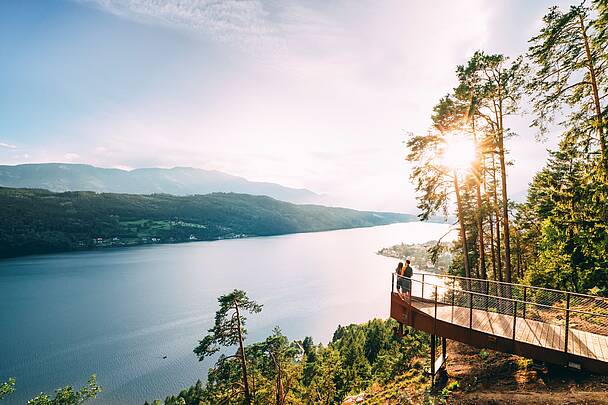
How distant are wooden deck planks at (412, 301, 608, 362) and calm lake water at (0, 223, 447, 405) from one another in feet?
139

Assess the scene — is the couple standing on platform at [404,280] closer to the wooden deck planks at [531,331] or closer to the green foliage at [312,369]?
the wooden deck planks at [531,331]

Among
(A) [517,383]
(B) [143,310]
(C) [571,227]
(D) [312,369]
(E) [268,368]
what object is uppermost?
(C) [571,227]

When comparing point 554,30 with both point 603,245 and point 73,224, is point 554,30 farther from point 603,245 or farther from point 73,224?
point 73,224

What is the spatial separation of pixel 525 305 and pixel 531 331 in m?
1.02

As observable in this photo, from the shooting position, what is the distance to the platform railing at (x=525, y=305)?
8.48 meters

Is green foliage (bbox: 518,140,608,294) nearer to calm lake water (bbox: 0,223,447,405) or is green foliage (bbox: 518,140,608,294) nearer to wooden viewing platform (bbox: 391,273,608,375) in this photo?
wooden viewing platform (bbox: 391,273,608,375)

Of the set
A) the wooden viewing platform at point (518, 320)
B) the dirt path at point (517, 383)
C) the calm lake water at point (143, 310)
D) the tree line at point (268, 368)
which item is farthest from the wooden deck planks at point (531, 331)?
the calm lake water at point (143, 310)

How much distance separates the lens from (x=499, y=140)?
45.8 feet

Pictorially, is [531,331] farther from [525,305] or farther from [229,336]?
[229,336]

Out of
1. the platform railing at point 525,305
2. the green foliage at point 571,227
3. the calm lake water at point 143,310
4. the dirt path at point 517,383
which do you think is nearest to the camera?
the dirt path at point 517,383

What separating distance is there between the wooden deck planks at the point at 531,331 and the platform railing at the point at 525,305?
3cm

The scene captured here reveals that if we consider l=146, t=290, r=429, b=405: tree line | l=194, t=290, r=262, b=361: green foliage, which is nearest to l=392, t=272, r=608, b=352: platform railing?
l=146, t=290, r=429, b=405: tree line

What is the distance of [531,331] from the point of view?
8930 mm

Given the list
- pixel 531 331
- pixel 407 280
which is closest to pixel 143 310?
pixel 407 280
